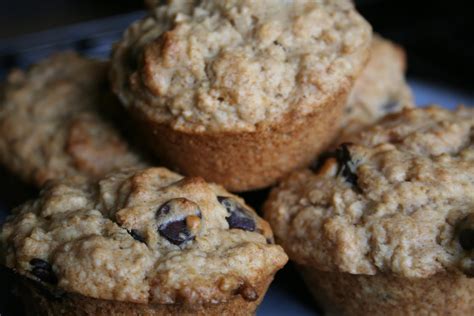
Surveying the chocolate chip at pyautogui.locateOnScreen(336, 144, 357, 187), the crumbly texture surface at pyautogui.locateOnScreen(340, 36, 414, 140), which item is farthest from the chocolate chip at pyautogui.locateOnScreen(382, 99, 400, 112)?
the chocolate chip at pyautogui.locateOnScreen(336, 144, 357, 187)

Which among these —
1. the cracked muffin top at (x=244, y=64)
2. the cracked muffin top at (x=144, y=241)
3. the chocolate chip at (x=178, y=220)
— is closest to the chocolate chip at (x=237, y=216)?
the cracked muffin top at (x=144, y=241)

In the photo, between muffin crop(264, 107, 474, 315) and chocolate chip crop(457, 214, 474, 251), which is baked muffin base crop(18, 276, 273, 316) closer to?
muffin crop(264, 107, 474, 315)

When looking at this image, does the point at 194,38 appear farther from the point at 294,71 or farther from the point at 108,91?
the point at 108,91

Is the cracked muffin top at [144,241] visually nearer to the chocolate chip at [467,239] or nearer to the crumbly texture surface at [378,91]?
the chocolate chip at [467,239]

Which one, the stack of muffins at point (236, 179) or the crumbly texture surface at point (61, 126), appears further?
the crumbly texture surface at point (61, 126)

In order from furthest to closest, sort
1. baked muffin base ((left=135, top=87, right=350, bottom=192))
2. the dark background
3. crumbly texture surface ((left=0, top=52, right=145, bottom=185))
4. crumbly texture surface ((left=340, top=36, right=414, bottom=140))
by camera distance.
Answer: the dark background → crumbly texture surface ((left=340, top=36, right=414, bottom=140)) → crumbly texture surface ((left=0, top=52, right=145, bottom=185)) → baked muffin base ((left=135, top=87, right=350, bottom=192))

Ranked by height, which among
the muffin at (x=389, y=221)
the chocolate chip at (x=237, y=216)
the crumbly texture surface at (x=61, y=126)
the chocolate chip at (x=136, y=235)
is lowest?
the crumbly texture surface at (x=61, y=126)
